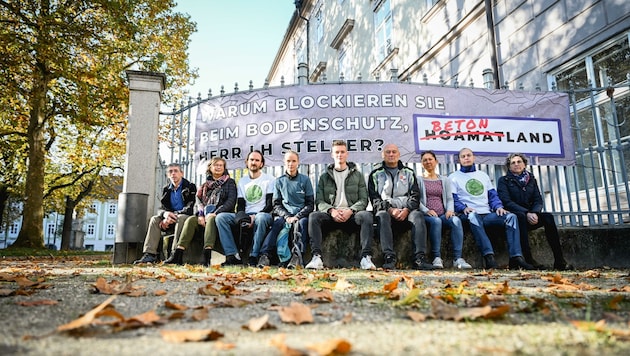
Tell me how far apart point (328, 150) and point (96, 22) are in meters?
10.7

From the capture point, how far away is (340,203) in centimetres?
552

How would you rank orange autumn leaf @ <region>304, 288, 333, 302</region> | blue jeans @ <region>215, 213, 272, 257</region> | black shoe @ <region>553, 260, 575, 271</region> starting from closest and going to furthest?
orange autumn leaf @ <region>304, 288, 333, 302</region> < black shoe @ <region>553, 260, 575, 271</region> < blue jeans @ <region>215, 213, 272, 257</region>

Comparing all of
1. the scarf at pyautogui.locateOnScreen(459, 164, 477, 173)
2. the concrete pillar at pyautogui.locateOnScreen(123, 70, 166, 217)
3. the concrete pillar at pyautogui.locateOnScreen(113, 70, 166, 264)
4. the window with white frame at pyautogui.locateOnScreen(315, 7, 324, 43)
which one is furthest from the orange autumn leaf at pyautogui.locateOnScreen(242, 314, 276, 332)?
the window with white frame at pyautogui.locateOnScreen(315, 7, 324, 43)

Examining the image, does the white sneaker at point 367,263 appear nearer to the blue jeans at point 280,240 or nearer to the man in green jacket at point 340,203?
the man in green jacket at point 340,203

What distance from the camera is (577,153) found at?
624cm

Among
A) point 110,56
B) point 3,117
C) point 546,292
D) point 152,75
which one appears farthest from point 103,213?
point 546,292

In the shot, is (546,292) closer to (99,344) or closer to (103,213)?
(99,344)

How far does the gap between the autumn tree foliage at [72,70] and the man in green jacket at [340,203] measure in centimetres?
967

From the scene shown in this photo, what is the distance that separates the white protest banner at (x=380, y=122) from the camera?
20.1 feet

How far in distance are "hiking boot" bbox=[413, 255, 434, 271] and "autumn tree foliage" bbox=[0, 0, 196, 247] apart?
36.5 ft

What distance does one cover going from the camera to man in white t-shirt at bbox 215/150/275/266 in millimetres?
5348

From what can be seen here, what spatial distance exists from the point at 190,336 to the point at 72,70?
13484 mm

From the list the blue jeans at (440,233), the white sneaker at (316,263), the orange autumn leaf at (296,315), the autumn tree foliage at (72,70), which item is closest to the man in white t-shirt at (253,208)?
the white sneaker at (316,263)

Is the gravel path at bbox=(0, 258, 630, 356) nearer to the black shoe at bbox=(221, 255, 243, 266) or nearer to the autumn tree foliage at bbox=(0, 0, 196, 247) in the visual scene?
the black shoe at bbox=(221, 255, 243, 266)
